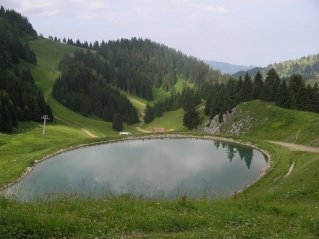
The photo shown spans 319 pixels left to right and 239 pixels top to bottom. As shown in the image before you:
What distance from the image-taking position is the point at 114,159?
69438 millimetres

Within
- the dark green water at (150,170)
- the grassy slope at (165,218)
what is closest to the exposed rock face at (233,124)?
the dark green water at (150,170)

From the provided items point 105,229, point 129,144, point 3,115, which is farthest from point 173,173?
point 3,115

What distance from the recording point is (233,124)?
10419 cm

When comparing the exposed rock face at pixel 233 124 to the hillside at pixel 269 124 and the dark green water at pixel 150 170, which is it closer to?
the hillside at pixel 269 124

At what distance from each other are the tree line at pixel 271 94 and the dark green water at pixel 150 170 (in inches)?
1179

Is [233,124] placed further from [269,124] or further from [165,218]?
[165,218]

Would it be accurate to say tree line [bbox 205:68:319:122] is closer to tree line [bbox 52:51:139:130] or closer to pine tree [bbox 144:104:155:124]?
pine tree [bbox 144:104:155:124]

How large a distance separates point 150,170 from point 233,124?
53.3 metres

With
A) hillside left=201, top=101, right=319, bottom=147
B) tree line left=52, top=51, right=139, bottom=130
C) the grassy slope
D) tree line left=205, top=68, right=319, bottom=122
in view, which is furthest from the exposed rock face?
the grassy slope

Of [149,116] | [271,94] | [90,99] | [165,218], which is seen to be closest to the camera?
[165,218]

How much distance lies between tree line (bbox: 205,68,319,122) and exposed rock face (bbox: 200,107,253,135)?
8.60ft

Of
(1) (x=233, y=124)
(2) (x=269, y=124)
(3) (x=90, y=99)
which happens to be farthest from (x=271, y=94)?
(3) (x=90, y=99)

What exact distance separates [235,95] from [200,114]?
21.2m

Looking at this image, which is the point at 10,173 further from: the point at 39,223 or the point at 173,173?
the point at 39,223
